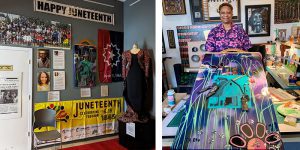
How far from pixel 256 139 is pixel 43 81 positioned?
2.57m

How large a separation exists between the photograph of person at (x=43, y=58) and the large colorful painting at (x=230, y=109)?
93.6 inches

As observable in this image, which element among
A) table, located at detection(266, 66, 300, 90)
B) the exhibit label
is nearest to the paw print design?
table, located at detection(266, 66, 300, 90)

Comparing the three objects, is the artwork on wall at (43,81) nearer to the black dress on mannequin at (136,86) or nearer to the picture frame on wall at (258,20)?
the black dress on mannequin at (136,86)

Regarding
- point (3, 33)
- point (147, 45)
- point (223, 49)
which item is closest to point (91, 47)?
point (147, 45)

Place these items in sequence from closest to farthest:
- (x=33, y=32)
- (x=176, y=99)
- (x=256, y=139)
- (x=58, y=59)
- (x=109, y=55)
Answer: (x=256, y=139)
(x=176, y=99)
(x=33, y=32)
(x=58, y=59)
(x=109, y=55)

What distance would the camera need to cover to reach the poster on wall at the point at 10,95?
233cm

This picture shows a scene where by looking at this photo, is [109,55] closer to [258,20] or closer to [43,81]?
[43,81]

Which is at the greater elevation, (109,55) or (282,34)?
(109,55)

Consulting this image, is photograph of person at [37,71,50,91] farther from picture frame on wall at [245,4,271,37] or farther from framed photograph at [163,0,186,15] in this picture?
picture frame on wall at [245,4,271,37]

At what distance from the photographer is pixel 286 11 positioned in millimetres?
689

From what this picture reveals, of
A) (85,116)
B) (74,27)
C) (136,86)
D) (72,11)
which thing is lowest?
(85,116)

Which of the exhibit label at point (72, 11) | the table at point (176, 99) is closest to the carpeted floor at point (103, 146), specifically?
the exhibit label at point (72, 11)

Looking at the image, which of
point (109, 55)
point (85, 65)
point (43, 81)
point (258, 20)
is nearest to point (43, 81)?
point (43, 81)

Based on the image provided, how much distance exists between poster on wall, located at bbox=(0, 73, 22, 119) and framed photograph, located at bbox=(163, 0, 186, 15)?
7.61ft
